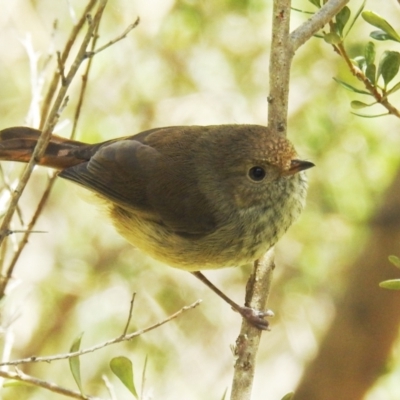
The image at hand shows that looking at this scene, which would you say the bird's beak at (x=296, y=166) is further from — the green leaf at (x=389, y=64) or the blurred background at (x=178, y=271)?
the blurred background at (x=178, y=271)

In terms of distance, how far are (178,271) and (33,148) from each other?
8.56ft

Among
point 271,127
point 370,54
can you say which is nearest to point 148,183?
point 271,127

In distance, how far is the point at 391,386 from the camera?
5504 mm

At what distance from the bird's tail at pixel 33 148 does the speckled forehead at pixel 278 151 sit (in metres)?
1.06

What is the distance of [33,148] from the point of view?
148 inches

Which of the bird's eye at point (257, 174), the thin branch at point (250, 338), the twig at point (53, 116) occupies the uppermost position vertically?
the bird's eye at point (257, 174)

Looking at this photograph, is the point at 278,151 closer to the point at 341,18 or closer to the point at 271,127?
the point at 271,127

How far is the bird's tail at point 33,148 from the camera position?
3.78 meters

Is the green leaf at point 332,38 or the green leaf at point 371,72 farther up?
the green leaf at point 332,38

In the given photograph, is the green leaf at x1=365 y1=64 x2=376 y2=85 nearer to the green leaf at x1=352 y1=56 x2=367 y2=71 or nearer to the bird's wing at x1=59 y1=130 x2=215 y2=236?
the green leaf at x1=352 y1=56 x2=367 y2=71

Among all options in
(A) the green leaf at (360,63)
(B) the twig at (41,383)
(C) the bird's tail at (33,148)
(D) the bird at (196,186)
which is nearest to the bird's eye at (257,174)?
(D) the bird at (196,186)

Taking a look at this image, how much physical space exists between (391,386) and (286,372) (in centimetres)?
103

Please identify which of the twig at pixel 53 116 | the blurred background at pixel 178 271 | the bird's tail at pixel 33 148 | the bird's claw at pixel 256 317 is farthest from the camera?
the blurred background at pixel 178 271

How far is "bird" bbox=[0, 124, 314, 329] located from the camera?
3.54 metres
